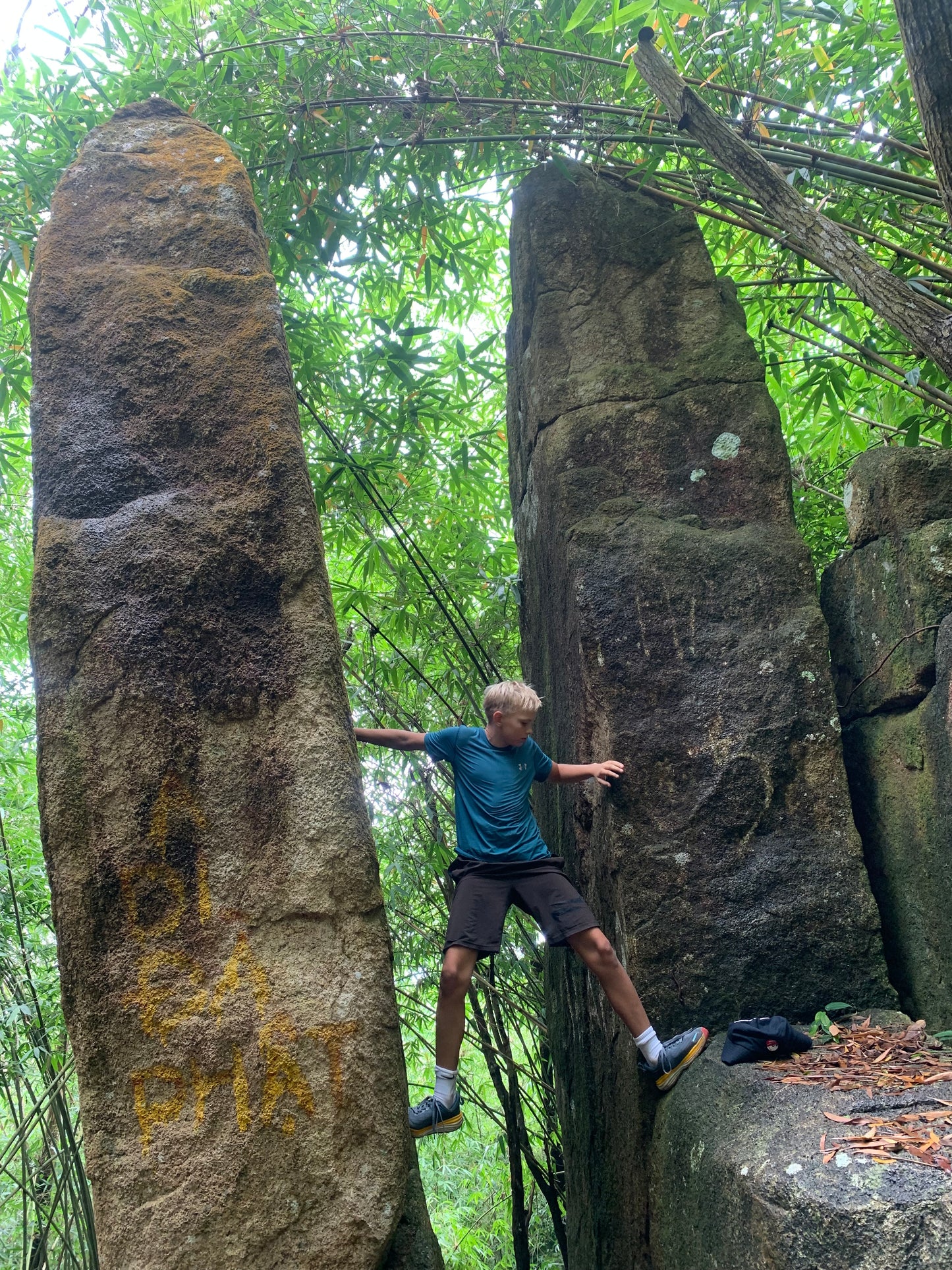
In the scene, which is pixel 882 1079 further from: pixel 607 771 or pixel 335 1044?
pixel 335 1044

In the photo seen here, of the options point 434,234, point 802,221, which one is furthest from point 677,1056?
point 434,234

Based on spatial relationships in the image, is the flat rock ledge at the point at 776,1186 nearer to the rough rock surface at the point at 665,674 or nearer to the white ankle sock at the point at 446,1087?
the rough rock surface at the point at 665,674

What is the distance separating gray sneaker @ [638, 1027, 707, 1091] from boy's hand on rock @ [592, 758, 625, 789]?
2.27 ft

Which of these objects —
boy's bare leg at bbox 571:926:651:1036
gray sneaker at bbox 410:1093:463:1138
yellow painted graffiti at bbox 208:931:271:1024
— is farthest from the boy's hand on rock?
yellow painted graffiti at bbox 208:931:271:1024

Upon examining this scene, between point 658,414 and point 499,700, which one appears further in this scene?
point 658,414

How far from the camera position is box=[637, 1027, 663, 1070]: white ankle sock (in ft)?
8.18

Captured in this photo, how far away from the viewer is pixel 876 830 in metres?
2.80

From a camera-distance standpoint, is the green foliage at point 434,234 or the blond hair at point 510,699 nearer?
the blond hair at point 510,699

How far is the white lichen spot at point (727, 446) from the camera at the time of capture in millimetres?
3217

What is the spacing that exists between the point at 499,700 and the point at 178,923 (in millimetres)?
1067

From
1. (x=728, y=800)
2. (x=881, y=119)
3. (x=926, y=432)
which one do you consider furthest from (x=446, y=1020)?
(x=881, y=119)

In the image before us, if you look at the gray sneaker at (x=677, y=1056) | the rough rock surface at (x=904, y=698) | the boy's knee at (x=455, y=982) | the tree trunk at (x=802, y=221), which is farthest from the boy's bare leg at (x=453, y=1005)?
the tree trunk at (x=802, y=221)

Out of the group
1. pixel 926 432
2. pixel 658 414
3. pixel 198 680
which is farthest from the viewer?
pixel 926 432

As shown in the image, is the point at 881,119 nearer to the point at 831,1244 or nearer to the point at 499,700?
the point at 499,700
